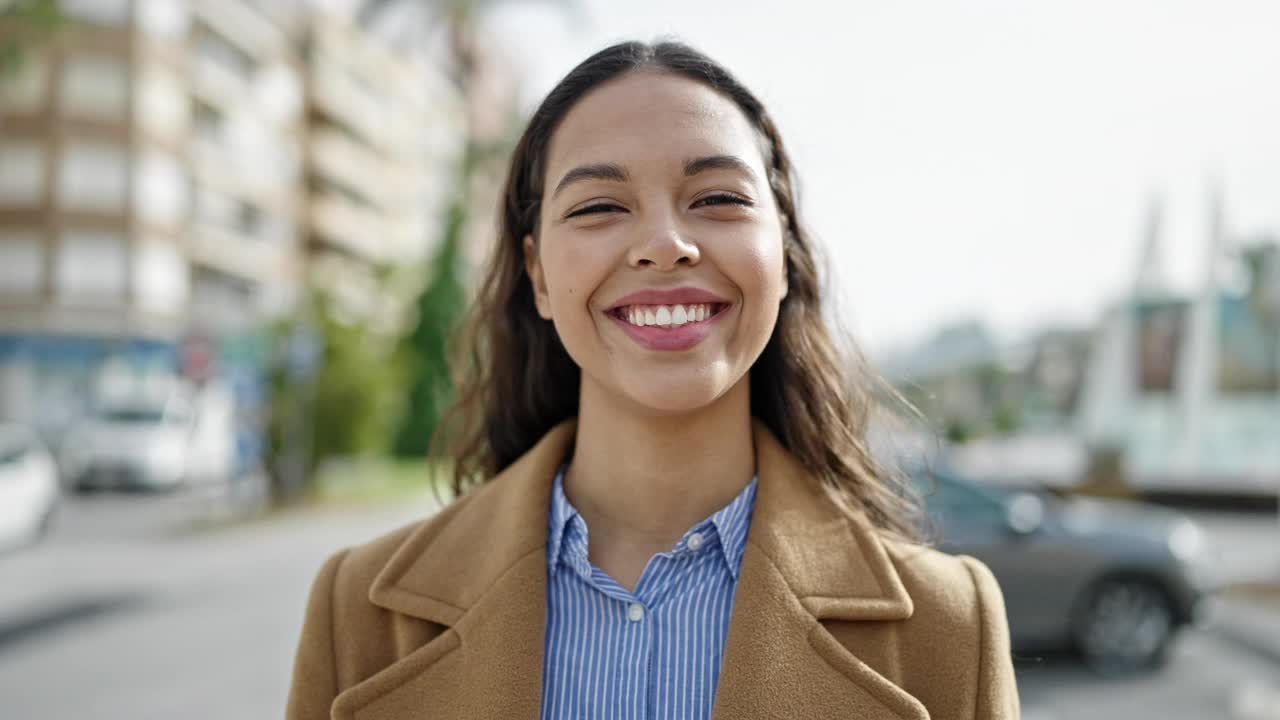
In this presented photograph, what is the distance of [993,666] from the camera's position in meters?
1.79

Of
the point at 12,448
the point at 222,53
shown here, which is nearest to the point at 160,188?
the point at 222,53

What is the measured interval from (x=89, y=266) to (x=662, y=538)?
36.6 meters

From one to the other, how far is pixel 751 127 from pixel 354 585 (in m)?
1.10

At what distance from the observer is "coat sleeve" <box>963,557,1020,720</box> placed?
1771mm

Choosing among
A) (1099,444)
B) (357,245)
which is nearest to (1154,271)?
(1099,444)

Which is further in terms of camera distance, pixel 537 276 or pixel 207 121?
pixel 207 121

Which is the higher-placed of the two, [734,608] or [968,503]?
[734,608]

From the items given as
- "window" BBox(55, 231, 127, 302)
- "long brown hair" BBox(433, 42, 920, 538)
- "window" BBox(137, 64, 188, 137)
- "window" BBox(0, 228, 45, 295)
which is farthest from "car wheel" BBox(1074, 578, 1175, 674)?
"window" BBox(0, 228, 45, 295)

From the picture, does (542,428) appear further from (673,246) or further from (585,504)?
(673,246)

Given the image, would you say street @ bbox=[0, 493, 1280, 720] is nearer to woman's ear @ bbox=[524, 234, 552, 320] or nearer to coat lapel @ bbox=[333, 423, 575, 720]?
coat lapel @ bbox=[333, 423, 575, 720]

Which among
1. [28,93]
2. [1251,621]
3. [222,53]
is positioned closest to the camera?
[1251,621]

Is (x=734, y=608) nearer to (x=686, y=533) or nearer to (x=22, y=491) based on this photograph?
(x=686, y=533)

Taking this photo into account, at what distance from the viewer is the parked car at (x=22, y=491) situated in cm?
1415

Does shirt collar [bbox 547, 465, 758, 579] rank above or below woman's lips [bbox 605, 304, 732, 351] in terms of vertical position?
below
